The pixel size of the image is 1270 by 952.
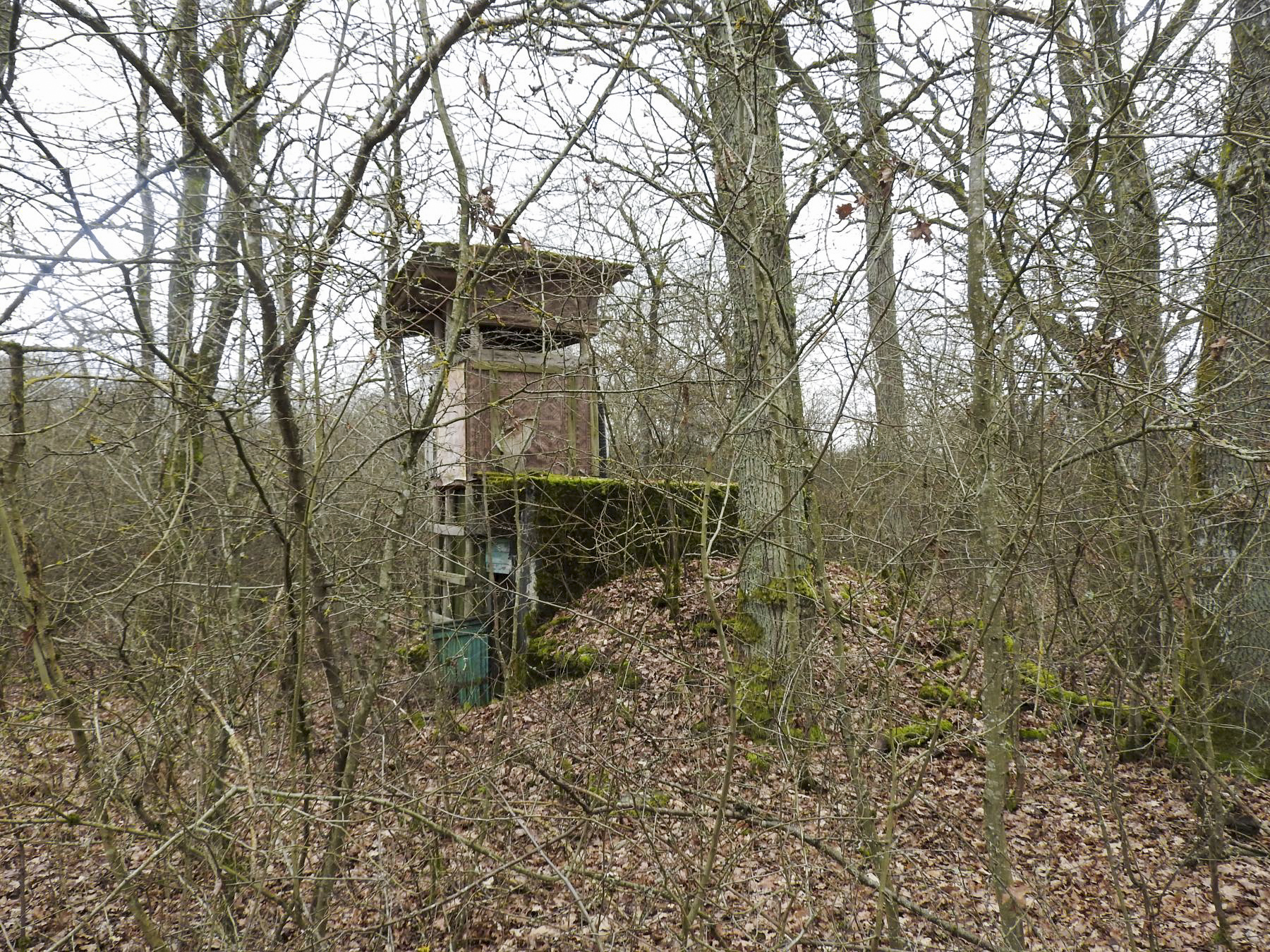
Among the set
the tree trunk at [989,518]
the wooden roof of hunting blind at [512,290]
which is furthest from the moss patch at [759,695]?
the wooden roof of hunting blind at [512,290]

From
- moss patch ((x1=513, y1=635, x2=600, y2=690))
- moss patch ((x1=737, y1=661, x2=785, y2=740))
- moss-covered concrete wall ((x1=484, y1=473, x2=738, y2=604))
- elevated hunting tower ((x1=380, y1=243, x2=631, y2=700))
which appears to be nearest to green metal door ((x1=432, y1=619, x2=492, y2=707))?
elevated hunting tower ((x1=380, y1=243, x2=631, y2=700))

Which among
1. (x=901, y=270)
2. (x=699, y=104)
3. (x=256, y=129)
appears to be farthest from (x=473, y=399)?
(x=901, y=270)

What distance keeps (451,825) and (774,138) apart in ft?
12.1

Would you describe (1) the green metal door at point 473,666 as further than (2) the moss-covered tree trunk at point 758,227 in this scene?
Yes

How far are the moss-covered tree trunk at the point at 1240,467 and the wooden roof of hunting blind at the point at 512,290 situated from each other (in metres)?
3.86

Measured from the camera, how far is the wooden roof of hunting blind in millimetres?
4121

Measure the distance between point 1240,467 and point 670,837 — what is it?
4370mm

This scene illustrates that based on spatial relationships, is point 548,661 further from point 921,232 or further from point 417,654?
point 921,232

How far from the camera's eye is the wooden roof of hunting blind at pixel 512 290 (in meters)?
4.12

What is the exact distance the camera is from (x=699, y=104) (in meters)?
3.19

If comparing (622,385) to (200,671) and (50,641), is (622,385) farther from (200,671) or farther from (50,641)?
(50,641)

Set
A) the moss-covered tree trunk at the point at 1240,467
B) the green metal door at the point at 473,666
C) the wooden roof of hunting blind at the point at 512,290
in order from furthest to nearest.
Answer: the green metal door at the point at 473,666, the moss-covered tree trunk at the point at 1240,467, the wooden roof of hunting blind at the point at 512,290

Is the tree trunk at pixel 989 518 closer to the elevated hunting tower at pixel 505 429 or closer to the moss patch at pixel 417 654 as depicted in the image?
the elevated hunting tower at pixel 505 429

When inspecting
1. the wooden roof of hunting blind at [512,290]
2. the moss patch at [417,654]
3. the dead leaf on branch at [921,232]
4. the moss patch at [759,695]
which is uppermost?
the wooden roof of hunting blind at [512,290]
